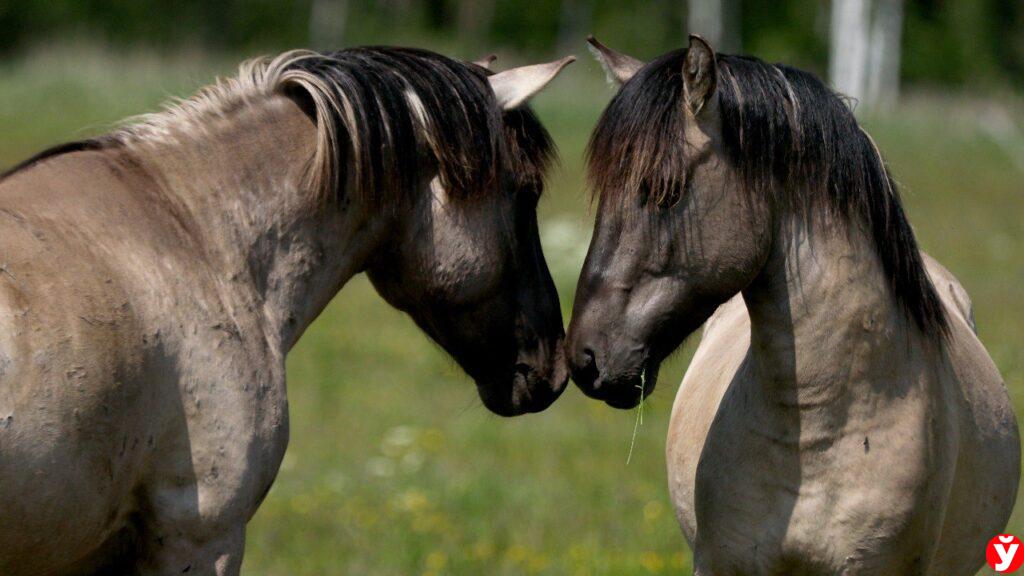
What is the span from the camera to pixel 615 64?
Answer: 377 cm

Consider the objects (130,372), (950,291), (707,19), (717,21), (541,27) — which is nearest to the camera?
(130,372)

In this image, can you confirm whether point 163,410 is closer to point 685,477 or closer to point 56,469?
point 56,469

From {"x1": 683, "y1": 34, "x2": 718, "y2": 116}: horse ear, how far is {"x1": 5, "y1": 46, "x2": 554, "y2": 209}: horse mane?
2.01ft

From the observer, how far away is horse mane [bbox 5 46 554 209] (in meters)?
3.42

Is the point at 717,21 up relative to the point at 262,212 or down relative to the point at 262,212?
down

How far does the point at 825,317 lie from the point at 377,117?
→ 4.34 ft

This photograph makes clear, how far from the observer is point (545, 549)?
601 centimetres

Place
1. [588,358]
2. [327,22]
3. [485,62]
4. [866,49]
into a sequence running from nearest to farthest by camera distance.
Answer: [588,358]
[485,62]
[866,49]
[327,22]

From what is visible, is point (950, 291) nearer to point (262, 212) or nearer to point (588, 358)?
point (588, 358)

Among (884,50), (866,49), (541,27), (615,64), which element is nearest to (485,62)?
(615,64)

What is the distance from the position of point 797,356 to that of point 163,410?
1652 millimetres

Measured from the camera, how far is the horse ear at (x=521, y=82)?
3.68 m

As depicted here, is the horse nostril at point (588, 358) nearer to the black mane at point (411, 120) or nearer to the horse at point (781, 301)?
the horse at point (781, 301)

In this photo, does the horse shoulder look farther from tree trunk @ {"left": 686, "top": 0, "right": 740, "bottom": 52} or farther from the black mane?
tree trunk @ {"left": 686, "top": 0, "right": 740, "bottom": 52}
